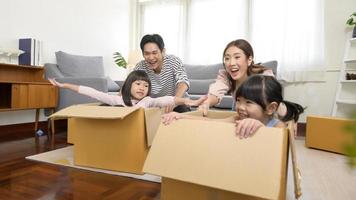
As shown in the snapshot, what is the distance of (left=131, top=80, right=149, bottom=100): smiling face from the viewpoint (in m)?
1.55

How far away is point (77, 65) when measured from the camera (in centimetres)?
292

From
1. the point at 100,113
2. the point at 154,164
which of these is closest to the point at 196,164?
the point at 154,164

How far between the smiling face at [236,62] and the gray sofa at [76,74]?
4.92 feet

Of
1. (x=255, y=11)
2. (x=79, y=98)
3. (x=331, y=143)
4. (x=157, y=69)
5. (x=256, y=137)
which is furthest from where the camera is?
(x=255, y=11)

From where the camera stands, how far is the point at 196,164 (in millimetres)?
702

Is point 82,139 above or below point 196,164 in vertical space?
below

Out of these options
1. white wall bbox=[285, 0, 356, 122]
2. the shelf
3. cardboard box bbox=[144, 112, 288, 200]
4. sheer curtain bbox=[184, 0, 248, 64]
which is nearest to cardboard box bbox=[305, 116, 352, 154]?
the shelf

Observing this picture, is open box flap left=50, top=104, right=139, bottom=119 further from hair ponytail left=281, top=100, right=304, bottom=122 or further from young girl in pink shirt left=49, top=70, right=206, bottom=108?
hair ponytail left=281, top=100, right=304, bottom=122

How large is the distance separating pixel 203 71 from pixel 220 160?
279cm

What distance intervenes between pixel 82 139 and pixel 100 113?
12.9 inches

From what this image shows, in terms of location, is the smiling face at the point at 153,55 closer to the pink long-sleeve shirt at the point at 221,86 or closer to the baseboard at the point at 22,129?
the pink long-sleeve shirt at the point at 221,86

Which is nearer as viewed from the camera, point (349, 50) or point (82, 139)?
point (82, 139)

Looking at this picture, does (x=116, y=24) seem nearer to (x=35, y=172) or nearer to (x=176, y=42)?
(x=176, y=42)

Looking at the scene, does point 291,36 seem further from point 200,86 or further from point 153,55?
point 153,55
